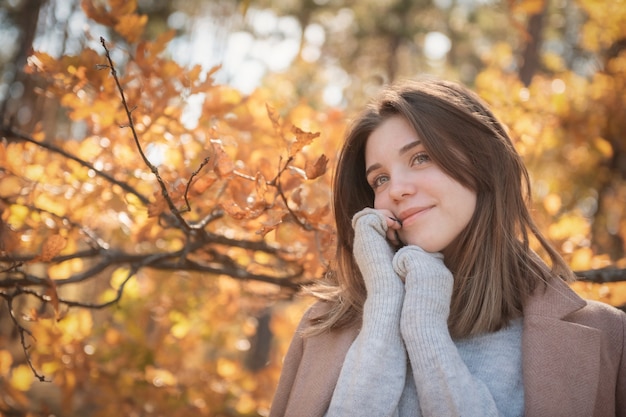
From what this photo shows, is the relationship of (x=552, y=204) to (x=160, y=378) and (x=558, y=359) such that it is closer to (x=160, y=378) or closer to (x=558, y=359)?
(x=558, y=359)

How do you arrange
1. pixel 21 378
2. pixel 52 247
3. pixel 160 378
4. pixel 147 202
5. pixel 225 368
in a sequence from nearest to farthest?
1. pixel 52 247
2. pixel 147 202
3. pixel 21 378
4. pixel 160 378
5. pixel 225 368

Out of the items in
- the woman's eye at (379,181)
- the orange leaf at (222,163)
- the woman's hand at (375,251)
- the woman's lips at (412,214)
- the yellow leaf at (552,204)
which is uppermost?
the yellow leaf at (552,204)

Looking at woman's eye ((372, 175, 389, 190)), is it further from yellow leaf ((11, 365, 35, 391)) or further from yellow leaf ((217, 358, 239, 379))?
yellow leaf ((11, 365, 35, 391))

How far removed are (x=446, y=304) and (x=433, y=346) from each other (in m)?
0.16

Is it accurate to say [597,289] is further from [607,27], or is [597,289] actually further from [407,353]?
[607,27]

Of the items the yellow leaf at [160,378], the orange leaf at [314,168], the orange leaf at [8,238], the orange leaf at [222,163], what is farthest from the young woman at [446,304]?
the yellow leaf at [160,378]

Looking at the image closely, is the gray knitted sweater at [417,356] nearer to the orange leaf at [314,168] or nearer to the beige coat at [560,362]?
the beige coat at [560,362]

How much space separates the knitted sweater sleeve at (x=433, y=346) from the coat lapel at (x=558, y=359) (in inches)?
5.9

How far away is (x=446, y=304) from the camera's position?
1785 mm

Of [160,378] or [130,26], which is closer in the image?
[130,26]

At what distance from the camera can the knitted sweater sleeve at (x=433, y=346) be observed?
1.62m

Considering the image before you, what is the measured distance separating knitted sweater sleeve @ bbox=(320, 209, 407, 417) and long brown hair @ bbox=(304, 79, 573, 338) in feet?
0.70

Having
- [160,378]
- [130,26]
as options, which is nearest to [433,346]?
[130,26]

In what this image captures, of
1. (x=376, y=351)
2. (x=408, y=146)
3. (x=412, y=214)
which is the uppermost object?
(x=408, y=146)
